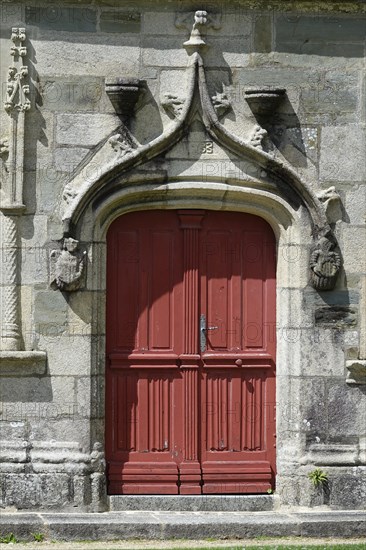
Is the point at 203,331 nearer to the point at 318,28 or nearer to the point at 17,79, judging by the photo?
the point at 17,79

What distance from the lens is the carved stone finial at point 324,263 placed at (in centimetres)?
1073

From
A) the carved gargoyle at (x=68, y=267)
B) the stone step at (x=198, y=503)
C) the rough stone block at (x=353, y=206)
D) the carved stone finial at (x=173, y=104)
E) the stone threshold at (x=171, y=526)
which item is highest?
the carved stone finial at (x=173, y=104)

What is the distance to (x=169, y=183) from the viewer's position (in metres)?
10.7

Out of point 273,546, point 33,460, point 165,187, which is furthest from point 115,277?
point 273,546

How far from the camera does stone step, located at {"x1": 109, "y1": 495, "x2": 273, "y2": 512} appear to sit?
10781mm

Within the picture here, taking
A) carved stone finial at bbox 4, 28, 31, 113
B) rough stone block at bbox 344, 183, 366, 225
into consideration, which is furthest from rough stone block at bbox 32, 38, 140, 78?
rough stone block at bbox 344, 183, 366, 225

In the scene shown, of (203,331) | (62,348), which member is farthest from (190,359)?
(62,348)

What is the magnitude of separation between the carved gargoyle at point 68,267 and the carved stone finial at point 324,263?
5.81 ft

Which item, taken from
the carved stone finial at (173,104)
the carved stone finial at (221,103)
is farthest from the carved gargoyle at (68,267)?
the carved stone finial at (221,103)

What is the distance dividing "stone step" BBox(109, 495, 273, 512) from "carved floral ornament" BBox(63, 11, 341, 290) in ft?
5.72

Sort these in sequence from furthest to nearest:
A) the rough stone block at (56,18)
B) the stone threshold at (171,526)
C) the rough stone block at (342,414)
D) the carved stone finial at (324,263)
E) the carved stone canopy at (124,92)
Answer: the rough stone block at (342,414), the carved stone finial at (324,263), the rough stone block at (56,18), the carved stone canopy at (124,92), the stone threshold at (171,526)

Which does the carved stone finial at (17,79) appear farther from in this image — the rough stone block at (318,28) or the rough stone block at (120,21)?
the rough stone block at (318,28)

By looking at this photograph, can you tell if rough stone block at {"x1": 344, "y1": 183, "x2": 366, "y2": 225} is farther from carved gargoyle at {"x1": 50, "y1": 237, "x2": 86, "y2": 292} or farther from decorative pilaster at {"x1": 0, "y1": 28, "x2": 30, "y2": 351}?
decorative pilaster at {"x1": 0, "y1": 28, "x2": 30, "y2": 351}

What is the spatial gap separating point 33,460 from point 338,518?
2.32m
